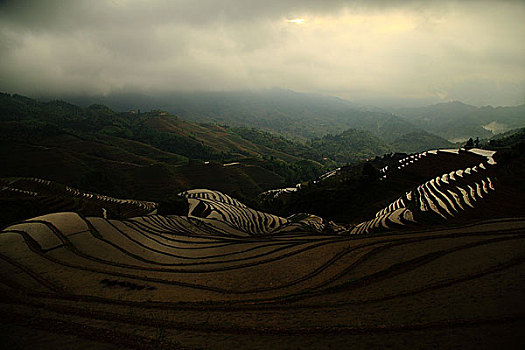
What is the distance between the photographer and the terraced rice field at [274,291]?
228 inches

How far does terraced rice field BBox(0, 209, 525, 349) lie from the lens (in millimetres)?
5785

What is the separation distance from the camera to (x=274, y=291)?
9.23 metres

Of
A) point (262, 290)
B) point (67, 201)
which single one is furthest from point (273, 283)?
point (67, 201)

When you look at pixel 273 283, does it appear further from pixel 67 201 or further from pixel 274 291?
pixel 67 201

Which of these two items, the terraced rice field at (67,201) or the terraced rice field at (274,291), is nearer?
the terraced rice field at (274,291)

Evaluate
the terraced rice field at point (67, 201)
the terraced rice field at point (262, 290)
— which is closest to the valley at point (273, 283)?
the terraced rice field at point (262, 290)

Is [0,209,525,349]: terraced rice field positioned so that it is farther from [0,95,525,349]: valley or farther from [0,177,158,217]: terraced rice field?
[0,177,158,217]: terraced rice field

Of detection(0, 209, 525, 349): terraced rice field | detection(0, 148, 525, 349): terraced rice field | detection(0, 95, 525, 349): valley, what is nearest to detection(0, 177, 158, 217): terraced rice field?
detection(0, 95, 525, 349): valley

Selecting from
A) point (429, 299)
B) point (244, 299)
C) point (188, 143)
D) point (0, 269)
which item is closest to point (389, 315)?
point (429, 299)

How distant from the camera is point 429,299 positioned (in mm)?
6812

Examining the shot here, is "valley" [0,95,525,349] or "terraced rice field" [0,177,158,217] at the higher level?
"valley" [0,95,525,349]

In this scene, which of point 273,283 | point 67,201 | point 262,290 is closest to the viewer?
point 262,290

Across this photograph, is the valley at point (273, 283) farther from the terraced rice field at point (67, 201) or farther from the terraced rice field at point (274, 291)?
the terraced rice field at point (67, 201)

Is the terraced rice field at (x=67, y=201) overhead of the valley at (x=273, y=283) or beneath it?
beneath
